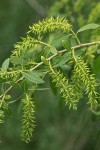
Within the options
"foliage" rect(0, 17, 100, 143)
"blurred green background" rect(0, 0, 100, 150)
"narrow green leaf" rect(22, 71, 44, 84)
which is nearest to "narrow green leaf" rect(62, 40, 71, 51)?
"foliage" rect(0, 17, 100, 143)

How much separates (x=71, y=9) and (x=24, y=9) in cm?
142

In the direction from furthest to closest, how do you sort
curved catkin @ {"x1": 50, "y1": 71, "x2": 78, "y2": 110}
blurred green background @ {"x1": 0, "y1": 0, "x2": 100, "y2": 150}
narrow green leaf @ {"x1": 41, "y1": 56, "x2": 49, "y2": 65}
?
blurred green background @ {"x1": 0, "y1": 0, "x2": 100, "y2": 150}, narrow green leaf @ {"x1": 41, "y1": 56, "x2": 49, "y2": 65}, curved catkin @ {"x1": 50, "y1": 71, "x2": 78, "y2": 110}

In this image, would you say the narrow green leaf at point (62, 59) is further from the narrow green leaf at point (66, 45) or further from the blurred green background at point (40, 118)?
the blurred green background at point (40, 118)

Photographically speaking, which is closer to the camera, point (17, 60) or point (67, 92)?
point (67, 92)

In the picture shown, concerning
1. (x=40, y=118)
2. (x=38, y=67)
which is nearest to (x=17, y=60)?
(x=38, y=67)

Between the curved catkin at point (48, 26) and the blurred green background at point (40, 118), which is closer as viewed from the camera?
the curved catkin at point (48, 26)

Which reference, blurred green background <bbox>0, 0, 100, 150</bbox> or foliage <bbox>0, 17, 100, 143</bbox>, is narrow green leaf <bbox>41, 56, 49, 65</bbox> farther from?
blurred green background <bbox>0, 0, 100, 150</bbox>

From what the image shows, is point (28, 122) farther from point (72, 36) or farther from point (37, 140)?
point (37, 140)

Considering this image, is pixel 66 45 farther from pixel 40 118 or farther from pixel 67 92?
pixel 40 118

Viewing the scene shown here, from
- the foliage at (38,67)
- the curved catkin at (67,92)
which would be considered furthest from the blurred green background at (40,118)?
the curved catkin at (67,92)

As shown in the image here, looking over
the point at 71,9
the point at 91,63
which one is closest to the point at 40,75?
the point at 91,63

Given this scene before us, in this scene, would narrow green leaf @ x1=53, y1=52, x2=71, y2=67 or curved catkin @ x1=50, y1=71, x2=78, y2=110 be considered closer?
curved catkin @ x1=50, y1=71, x2=78, y2=110

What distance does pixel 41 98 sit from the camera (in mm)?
3500

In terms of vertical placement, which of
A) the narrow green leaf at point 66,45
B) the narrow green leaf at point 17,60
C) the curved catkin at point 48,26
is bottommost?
the narrow green leaf at point 17,60
